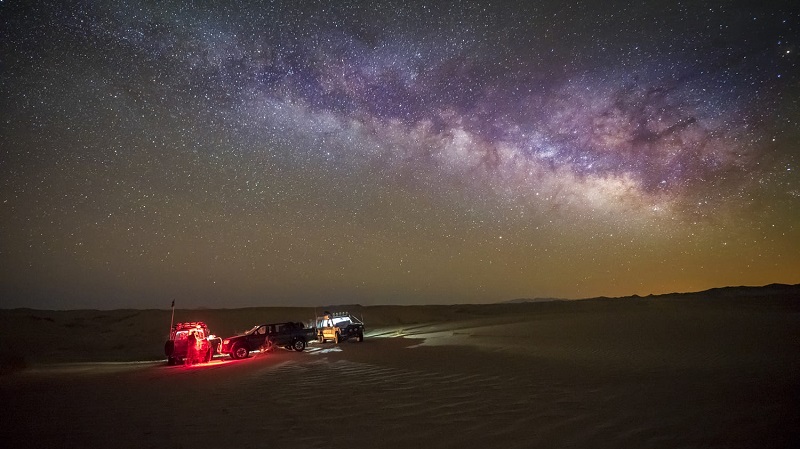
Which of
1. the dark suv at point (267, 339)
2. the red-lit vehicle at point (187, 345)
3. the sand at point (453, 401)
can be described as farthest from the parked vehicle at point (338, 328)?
the sand at point (453, 401)

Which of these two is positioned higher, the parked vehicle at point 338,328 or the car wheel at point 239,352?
the parked vehicle at point 338,328

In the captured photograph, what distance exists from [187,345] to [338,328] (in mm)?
9657

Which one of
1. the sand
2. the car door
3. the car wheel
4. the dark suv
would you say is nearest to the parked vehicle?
the dark suv

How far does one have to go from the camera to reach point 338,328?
29047mm

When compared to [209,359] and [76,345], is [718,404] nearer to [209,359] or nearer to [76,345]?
[209,359]

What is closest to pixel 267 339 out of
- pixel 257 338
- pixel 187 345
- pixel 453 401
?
pixel 257 338

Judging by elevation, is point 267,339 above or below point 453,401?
A: above

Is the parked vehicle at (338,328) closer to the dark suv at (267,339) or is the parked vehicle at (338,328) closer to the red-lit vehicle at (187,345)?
the dark suv at (267,339)

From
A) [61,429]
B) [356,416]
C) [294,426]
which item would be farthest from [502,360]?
[61,429]

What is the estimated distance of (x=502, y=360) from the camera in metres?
15.2

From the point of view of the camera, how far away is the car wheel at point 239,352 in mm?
Result: 23734

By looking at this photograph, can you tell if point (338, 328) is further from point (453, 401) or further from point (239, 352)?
point (453, 401)

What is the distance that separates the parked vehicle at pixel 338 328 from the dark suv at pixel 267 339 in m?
2.15

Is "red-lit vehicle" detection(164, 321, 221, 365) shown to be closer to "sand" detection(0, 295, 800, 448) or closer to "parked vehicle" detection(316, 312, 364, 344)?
"sand" detection(0, 295, 800, 448)
